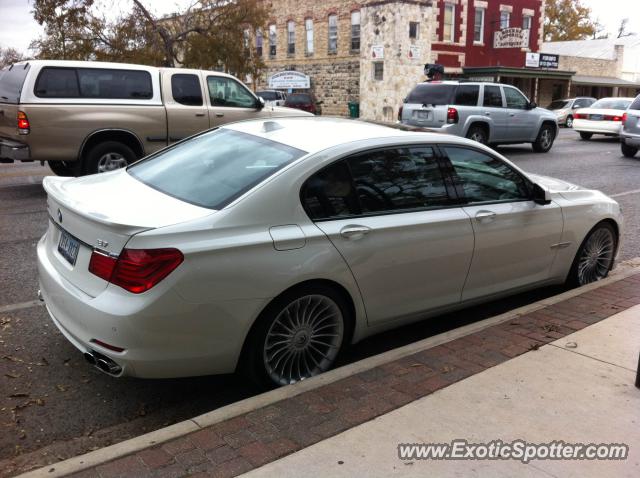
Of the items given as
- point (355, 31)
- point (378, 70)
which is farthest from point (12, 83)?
point (355, 31)

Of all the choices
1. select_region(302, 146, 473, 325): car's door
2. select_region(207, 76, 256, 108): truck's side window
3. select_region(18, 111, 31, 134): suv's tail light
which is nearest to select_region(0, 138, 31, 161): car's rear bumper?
select_region(18, 111, 31, 134): suv's tail light

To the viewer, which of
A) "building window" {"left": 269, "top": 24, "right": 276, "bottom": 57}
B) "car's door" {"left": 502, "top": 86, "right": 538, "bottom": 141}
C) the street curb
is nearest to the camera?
the street curb

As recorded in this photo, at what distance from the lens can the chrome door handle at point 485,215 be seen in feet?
15.0

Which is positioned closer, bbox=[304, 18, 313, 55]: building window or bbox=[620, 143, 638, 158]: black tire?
bbox=[620, 143, 638, 158]: black tire

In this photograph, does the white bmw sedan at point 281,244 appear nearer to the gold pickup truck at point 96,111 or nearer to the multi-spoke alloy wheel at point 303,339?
the multi-spoke alloy wheel at point 303,339

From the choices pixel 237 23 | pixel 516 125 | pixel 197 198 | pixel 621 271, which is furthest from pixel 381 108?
pixel 197 198

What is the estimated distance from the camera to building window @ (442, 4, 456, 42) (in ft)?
116

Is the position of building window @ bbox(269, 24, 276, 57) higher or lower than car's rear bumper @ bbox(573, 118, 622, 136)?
higher

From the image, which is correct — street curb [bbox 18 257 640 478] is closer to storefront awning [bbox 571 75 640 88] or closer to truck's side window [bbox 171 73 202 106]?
truck's side window [bbox 171 73 202 106]

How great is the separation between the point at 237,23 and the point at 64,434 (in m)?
24.1

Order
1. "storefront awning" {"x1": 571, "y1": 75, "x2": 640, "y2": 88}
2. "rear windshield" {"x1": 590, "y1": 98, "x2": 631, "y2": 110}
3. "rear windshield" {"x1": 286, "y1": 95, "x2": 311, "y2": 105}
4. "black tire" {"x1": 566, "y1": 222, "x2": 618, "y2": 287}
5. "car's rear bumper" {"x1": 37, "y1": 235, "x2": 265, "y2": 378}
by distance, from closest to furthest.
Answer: "car's rear bumper" {"x1": 37, "y1": 235, "x2": 265, "y2": 378}
"black tire" {"x1": 566, "y1": 222, "x2": 618, "y2": 287}
"rear windshield" {"x1": 590, "y1": 98, "x2": 631, "y2": 110}
"rear windshield" {"x1": 286, "y1": 95, "x2": 311, "y2": 105}
"storefront awning" {"x1": 571, "y1": 75, "x2": 640, "y2": 88}

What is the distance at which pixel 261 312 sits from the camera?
3.52 m

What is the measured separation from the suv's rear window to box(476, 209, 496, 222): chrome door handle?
7.46 m

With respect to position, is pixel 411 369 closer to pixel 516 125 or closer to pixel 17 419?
pixel 17 419
